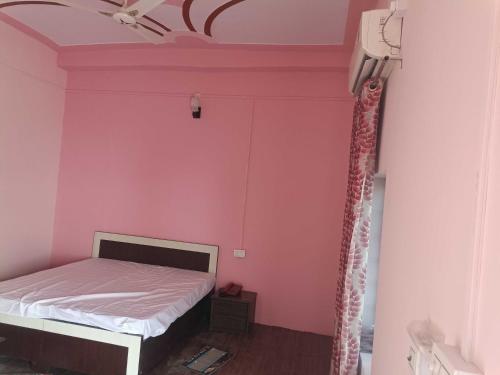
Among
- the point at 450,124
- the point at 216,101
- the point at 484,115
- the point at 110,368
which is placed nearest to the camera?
the point at 484,115

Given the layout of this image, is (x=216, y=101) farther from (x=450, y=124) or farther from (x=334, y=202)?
(x=450, y=124)

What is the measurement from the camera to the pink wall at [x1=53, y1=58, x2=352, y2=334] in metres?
3.41

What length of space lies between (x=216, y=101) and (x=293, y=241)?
1.68m

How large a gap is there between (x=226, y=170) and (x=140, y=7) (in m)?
1.91

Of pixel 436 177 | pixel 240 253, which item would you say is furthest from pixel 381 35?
pixel 240 253

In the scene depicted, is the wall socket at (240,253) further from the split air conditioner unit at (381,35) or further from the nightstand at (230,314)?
the split air conditioner unit at (381,35)

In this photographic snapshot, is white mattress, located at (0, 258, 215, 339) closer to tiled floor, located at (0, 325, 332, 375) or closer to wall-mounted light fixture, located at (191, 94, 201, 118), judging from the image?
tiled floor, located at (0, 325, 332, 375)

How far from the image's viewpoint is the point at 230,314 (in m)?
3.21

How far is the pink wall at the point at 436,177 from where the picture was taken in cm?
72

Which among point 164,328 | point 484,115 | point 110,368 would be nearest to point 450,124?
point 484,115

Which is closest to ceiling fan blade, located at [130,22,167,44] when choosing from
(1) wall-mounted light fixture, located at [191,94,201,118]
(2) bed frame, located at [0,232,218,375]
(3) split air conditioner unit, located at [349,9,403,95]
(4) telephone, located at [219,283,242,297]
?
(1) wall-mounted light fixture, located at [191,94,201,118]

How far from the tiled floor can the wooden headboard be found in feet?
2.39

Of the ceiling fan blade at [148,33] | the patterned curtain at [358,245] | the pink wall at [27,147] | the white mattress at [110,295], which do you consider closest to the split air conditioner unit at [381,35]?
the patterned curtain at [358,245]

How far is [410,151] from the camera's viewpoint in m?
1.27
